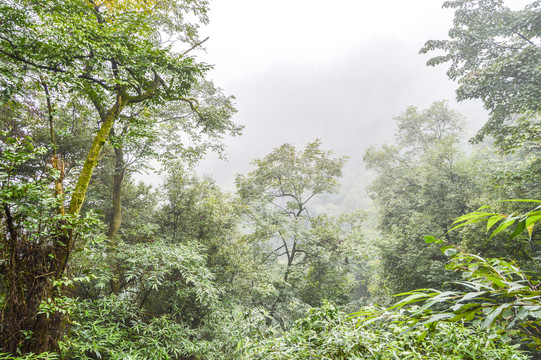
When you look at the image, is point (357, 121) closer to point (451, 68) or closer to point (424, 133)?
point (424, 133)

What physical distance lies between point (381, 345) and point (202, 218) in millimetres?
6136

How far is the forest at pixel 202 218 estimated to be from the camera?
5.63 ft

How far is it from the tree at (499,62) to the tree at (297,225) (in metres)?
5.27

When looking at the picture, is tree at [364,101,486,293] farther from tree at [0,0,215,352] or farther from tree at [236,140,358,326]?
tree at [0,0,215,352]

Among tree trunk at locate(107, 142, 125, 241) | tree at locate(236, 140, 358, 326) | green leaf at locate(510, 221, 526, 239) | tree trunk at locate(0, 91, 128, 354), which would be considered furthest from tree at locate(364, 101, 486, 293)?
tree trunk at locate(107, 142, 125, 241)

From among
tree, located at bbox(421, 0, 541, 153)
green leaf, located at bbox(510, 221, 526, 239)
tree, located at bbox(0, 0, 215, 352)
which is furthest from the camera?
tree, located at bbox(421, 0, 541, 153)

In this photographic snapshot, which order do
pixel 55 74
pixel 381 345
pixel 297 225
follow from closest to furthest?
pixel 381 345, pixel 55 74, pixel 297 225

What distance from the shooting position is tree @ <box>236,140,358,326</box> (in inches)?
356

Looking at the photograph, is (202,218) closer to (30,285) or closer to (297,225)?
(297,225)

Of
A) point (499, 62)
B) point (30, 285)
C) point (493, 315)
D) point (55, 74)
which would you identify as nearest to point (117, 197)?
point (55, 74)

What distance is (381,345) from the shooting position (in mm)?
1623

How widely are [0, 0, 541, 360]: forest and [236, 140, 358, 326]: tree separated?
73 millimetres

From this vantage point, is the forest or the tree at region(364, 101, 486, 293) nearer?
the forest

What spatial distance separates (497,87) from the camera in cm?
686
